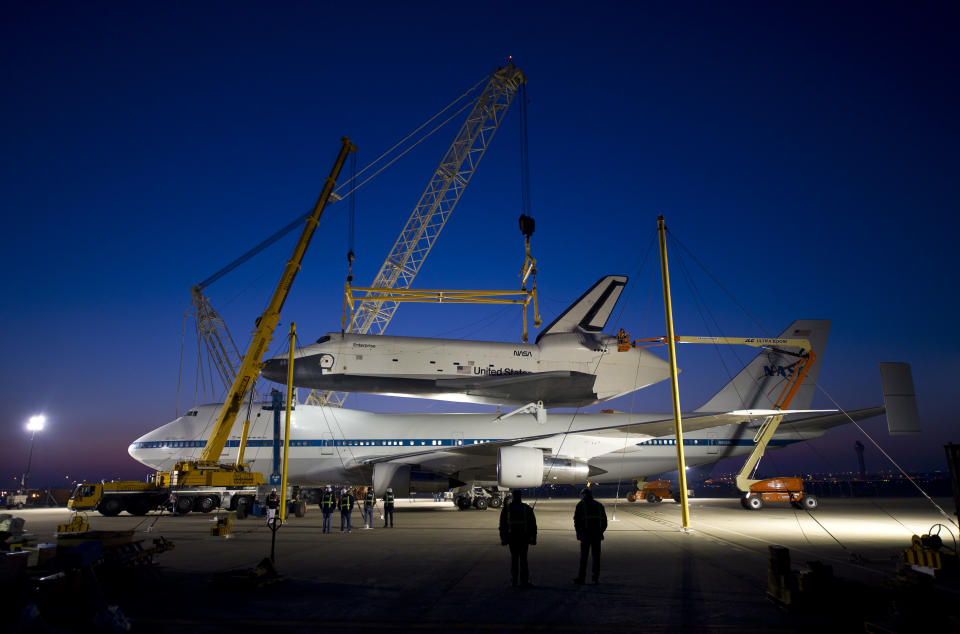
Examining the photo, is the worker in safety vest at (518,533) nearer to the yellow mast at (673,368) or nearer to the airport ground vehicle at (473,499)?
the yellow mast at (673,368)

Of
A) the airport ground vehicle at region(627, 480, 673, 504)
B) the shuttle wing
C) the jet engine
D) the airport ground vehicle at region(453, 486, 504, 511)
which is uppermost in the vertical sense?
the shuttle wing

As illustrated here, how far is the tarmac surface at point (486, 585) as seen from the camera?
5676mm

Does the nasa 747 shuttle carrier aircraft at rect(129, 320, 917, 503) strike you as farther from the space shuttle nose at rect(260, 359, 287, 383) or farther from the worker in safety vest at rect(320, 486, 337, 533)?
the worker in safety vest at rect(320, 486, 337, 533)

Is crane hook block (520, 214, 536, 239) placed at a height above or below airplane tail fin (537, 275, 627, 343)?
above

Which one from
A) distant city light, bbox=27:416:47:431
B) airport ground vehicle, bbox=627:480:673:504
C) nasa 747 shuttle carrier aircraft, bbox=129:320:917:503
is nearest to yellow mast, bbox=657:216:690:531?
nasa 747 shuttle carrier aircraft, bbox=129:320:917:503

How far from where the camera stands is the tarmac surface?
5.68 meters

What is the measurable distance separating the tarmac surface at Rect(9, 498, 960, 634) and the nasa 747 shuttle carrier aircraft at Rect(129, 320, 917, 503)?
9668 millimetres

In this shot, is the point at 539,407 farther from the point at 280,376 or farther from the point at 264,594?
the point at 264,594

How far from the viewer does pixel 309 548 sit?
12.2m

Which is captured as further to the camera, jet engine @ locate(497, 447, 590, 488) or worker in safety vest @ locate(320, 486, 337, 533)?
jet engine @ locate(497, 447, 590, 488)

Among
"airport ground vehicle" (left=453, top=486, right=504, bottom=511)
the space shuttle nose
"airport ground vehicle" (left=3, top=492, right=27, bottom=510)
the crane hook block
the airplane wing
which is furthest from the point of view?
"airport ground vehicle" (left=3, top=492, right=27, bottom=510)

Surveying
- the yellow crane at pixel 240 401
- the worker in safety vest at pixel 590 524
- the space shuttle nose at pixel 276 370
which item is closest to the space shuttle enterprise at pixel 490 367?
the space shuttle nose at pixel 276 370

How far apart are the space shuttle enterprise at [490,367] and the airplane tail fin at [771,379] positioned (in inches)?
449

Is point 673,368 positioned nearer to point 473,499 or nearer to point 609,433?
point 609,433
